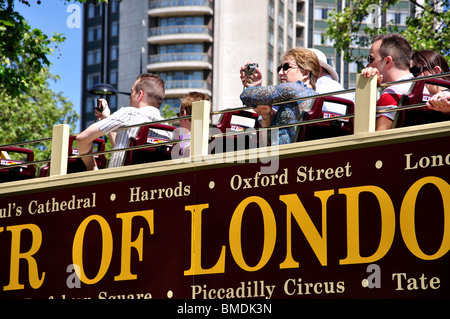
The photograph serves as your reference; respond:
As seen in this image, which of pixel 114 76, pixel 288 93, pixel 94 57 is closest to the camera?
pixel 288 93

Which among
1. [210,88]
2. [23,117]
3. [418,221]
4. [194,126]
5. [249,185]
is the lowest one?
[418,221]

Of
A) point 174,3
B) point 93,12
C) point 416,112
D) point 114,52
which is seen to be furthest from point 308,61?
point 93,12

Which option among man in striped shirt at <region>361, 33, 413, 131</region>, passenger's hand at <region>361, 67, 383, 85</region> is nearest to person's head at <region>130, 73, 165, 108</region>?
man in striped shirt at <region>361, 33, 413, 131</region>

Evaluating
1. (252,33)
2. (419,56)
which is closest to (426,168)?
(419,56)

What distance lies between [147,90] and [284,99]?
159 centimetres

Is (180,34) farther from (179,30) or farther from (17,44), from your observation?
(17,44)

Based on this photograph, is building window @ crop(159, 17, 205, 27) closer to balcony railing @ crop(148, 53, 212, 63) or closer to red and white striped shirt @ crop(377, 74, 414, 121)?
balcony railing @ crop(148, 53, 212, 63)

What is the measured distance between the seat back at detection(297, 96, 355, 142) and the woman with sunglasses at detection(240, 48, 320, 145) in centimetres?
6

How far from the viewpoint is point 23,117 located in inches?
1272

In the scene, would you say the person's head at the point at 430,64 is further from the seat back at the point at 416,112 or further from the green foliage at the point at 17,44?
the green foliage at the point at 17,44

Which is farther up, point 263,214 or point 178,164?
point 178,164

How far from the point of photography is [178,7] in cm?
5881

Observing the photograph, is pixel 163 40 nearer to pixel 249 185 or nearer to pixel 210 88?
pixel 210 88

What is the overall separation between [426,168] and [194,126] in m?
1.97
